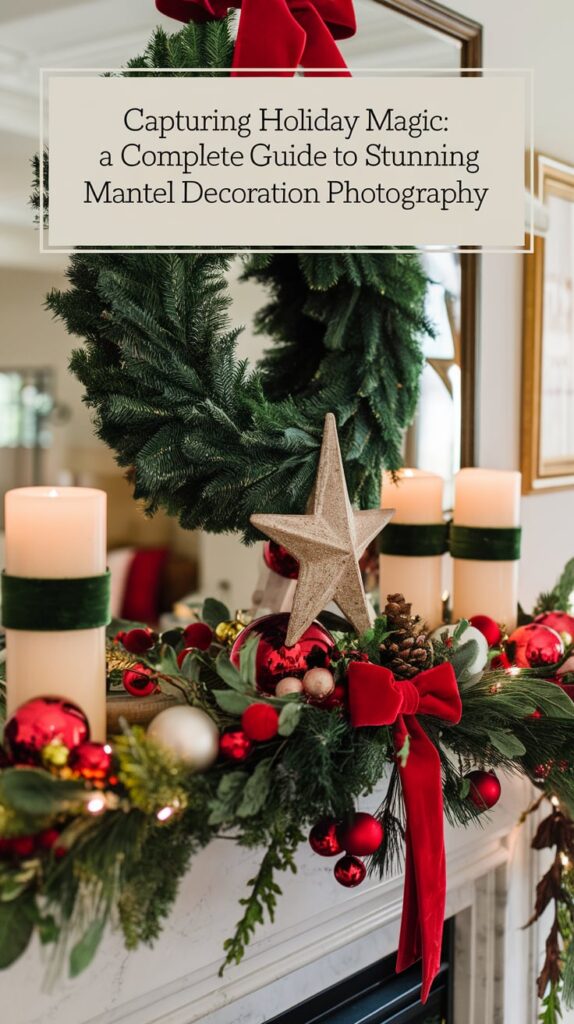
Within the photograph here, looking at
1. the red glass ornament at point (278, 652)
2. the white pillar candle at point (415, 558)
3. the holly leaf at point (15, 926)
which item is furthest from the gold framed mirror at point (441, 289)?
the holly leaf at point (15, 926)

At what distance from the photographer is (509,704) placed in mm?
910

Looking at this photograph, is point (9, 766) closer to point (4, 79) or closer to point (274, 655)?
point (274, 655)

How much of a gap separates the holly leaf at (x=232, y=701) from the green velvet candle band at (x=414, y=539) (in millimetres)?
442

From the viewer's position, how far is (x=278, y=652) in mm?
872

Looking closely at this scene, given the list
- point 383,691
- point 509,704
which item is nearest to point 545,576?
point 509,704

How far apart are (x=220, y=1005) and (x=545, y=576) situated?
0.90 m

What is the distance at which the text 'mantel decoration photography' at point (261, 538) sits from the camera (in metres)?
0.75

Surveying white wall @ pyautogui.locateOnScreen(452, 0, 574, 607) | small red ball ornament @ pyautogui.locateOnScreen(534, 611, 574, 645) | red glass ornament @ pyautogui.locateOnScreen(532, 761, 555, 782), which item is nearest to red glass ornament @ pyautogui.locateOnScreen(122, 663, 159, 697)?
red glass ornament @ pyautogui.locateOnScreen(532, 761, 555, 782)

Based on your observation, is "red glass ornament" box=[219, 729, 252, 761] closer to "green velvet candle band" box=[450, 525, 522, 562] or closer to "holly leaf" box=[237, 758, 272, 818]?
"holly leaf" box=[237, 758, 272, 818]

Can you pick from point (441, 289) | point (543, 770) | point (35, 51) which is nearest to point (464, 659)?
point (543, 770)

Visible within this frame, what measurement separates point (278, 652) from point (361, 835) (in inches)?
6.8

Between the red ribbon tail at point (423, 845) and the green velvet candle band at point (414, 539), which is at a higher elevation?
the green velvet candle band at point (414, 539)

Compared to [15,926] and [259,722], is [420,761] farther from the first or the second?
[15,926]

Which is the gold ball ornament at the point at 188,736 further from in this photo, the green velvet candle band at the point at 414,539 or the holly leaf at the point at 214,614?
the green velvet candle band at the point at 414,539
